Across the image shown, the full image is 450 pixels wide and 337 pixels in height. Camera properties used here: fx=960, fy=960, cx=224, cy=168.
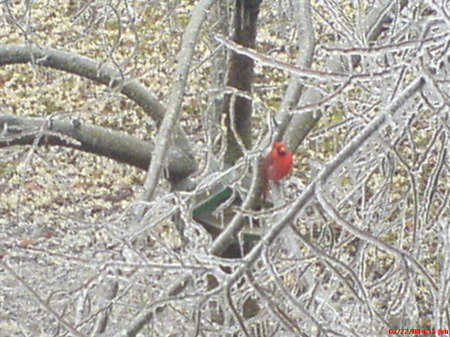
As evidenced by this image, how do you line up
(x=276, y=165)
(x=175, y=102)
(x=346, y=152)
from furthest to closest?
(x=175, y=102), (x=276, y=165), (x=346, y=152)

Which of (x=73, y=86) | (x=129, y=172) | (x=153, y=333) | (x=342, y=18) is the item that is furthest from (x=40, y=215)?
(x=342, y=18)

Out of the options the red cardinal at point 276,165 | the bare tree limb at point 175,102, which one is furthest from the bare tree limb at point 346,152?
the bare tree limb at point 175,102

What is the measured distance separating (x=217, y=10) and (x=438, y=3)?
3724mm

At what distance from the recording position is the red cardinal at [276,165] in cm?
282

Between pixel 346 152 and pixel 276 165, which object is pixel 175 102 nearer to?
pixel 276 165

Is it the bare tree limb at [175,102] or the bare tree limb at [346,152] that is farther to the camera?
the bare tree limb at [175,102]

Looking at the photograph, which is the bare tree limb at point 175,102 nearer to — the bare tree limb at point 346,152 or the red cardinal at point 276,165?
the red cardinal at point 276,165

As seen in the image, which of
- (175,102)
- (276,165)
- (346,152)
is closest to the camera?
(346,152)

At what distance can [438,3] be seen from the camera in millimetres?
1903

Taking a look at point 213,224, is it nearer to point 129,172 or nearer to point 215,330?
point 215,330

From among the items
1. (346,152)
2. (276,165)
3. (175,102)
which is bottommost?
(175,102)

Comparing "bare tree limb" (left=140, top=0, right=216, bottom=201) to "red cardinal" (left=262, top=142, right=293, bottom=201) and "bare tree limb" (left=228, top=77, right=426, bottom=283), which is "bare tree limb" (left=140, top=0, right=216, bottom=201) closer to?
"red cardinal" (left=262, top=142, right=293, bottom=201)

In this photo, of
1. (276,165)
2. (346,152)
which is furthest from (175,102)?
(346,152)

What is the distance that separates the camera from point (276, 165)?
2824mm
